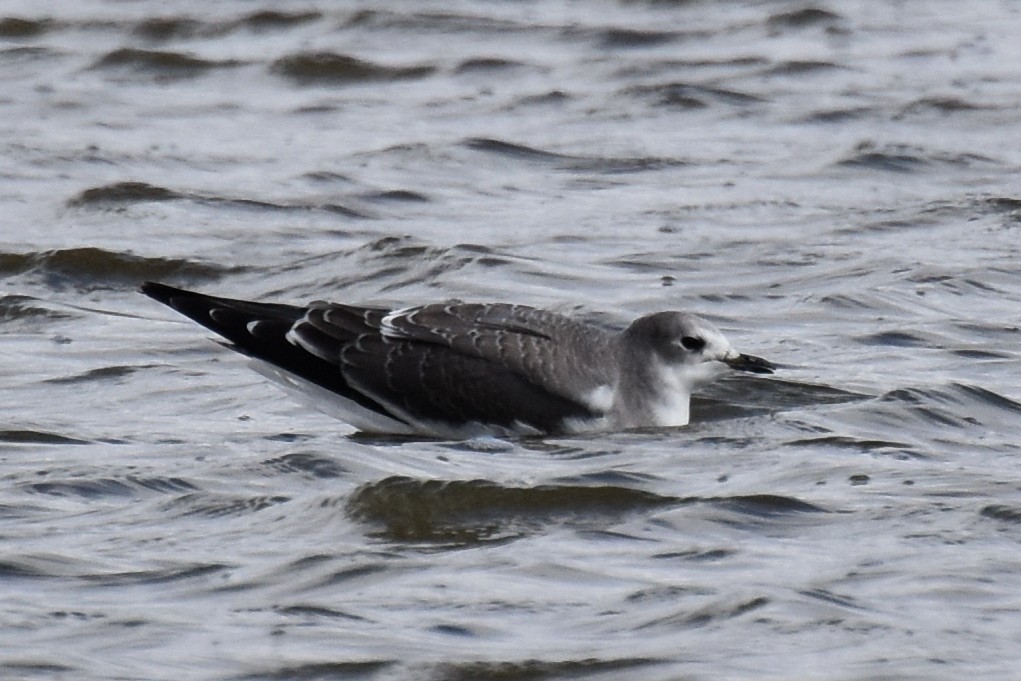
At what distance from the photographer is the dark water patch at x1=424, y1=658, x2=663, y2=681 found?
5758 mm

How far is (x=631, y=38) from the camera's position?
16.4 metres

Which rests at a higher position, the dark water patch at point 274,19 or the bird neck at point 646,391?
the dark water patch at point 274,19

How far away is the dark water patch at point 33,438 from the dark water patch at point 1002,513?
3244mm

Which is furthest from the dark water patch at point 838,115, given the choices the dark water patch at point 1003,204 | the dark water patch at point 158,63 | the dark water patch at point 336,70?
the dark water patch at point 158,63

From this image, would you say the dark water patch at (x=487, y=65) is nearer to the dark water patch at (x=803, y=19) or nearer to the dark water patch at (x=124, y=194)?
the dark water patch at (x=803, y=19)

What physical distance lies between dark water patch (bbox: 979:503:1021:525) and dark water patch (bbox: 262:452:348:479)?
2.22 meters

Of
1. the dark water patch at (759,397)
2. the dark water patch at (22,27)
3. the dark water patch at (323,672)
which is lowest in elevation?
the dark water patch at (759,397)

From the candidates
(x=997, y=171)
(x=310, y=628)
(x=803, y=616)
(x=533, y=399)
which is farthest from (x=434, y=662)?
(x=997, y=171)

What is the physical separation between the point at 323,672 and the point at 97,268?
587cm

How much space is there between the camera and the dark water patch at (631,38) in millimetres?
16312

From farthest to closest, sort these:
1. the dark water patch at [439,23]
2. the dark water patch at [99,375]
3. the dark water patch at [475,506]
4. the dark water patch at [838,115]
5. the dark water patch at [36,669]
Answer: the dark water patch at [439,23] < the dark water patch at [838,115] < the dark water patch at [99,375] < the dark water patch at [475,506] < the dark water patch at [36,669]

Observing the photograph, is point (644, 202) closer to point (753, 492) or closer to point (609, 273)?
point (609, 273)

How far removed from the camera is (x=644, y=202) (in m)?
12.5

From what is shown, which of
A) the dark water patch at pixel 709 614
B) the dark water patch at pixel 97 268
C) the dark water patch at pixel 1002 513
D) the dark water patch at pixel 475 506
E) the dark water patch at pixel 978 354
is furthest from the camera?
the dark water patch at pixel 97 268
